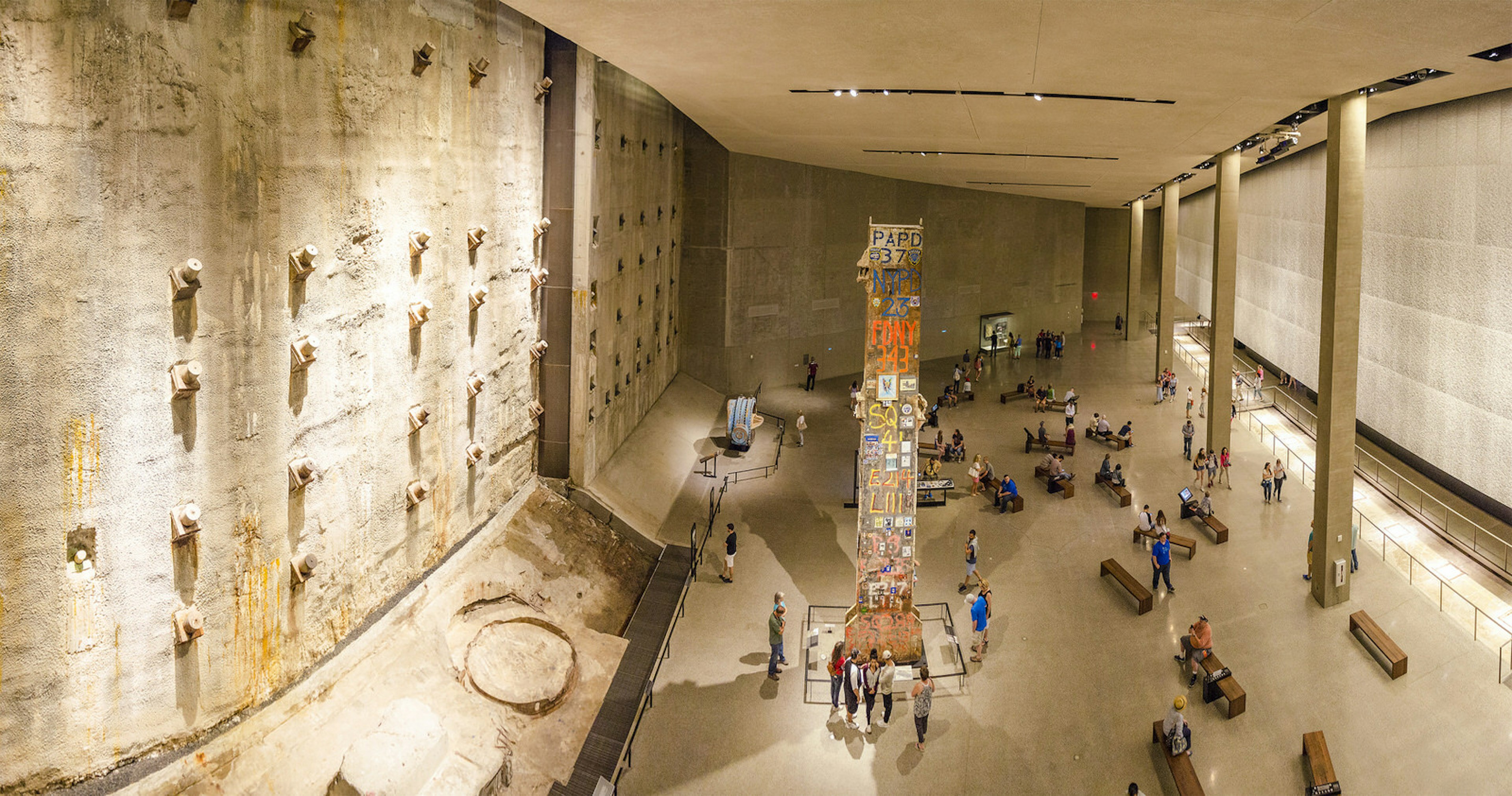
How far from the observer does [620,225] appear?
19.2 m

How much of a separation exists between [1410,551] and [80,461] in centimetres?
1778

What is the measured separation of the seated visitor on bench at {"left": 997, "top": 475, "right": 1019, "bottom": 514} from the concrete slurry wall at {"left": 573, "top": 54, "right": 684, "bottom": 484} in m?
7.15

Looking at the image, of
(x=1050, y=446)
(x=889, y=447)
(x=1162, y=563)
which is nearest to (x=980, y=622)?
(x=889, y=447)

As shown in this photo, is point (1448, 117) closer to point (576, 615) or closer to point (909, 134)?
point (909, 134)

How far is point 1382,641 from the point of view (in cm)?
1345

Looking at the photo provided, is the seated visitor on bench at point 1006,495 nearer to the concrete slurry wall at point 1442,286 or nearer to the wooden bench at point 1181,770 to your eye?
the concrete slurry wall at point 1442,286

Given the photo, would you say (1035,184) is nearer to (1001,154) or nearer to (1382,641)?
(1001,154)

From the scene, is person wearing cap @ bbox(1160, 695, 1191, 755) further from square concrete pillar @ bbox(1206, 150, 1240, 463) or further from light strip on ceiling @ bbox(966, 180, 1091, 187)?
light strip on ceiling @ bbox(966, 180, 1091, 187)

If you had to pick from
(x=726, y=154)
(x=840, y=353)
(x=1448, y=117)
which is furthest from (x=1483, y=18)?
(x=840, y=353)

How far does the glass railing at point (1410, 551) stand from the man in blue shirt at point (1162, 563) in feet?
11.4

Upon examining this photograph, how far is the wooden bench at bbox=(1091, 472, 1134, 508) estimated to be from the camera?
19.6 metres

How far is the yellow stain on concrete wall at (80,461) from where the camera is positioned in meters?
7.55

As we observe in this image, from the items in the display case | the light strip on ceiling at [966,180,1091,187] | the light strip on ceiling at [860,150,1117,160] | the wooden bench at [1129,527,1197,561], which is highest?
the light strip on ceiling at [966,180,1091,187]

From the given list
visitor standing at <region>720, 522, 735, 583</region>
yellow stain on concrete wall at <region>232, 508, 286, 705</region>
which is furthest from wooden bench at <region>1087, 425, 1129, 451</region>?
yellow stain on concrete wall at <region>232, 508, 286, 705</region>
